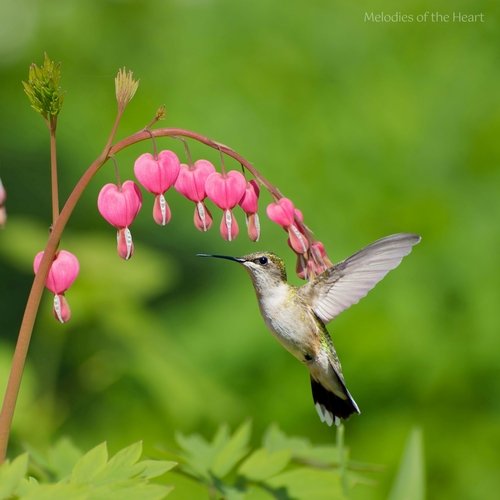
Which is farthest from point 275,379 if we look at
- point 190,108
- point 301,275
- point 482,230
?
point 301,275

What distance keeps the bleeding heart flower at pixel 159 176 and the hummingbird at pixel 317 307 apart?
11.5 inches

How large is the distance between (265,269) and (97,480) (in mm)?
847

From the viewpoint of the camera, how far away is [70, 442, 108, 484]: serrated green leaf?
1.62m

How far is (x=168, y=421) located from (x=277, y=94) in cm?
256

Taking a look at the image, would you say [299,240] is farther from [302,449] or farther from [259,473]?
[302,449]

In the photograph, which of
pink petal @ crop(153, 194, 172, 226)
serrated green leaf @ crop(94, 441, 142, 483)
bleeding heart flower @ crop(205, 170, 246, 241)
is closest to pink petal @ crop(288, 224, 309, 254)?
bleeding heart flower @ crop(205, 170, 246, 241)

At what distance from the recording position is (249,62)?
22.4ft

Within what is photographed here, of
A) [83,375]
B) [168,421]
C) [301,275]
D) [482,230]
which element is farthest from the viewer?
[482,230]

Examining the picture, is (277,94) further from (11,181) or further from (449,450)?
(449,450)

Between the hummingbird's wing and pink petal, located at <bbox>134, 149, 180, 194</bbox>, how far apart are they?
0.45 metres

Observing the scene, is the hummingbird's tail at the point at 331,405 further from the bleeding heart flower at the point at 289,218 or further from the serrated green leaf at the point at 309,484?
the bleeding heart flower at the point at 289,218

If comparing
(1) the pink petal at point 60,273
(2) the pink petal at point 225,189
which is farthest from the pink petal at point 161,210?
(1) the pink petal at point 60,273

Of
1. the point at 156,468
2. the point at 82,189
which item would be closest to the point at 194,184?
the point at 82,189

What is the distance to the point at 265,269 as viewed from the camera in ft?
7.64
